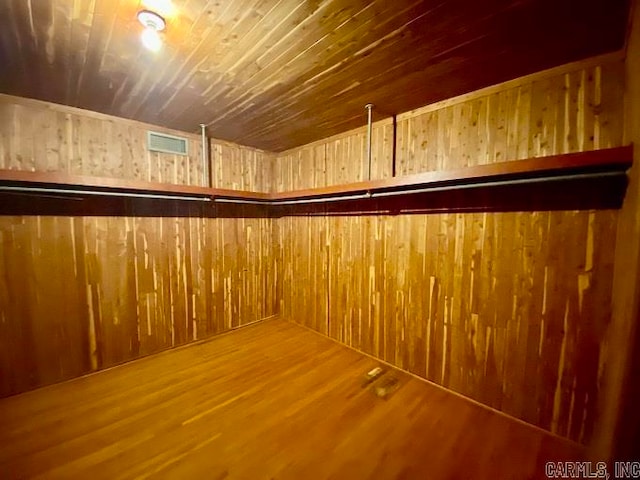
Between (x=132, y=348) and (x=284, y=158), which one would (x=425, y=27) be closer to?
(x=284, y=158)

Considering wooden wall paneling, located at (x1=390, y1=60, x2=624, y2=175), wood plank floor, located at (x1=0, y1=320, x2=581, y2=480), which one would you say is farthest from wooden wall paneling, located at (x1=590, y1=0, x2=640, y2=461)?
wood plank floor, located at (x1=0, y1=320, x2=581, y2=480)

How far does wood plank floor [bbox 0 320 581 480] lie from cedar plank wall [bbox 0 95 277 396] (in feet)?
1.36

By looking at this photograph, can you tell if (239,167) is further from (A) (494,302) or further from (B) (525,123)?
(A) (494,302)

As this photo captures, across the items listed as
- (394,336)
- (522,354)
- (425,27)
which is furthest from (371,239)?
(425,27)

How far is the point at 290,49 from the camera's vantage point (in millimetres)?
1696

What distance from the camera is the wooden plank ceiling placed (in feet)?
4.51

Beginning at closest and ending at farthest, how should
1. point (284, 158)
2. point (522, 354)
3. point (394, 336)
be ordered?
point (522, 354), point (394, 336), point (284, 158)

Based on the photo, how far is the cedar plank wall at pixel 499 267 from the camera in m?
1.74

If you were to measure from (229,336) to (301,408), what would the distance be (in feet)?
6.02

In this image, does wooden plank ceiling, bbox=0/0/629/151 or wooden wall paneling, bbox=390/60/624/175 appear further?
wooden wall paneling, bbox=390/60/624/175

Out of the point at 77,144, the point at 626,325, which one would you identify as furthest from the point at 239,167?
the point at 626,325

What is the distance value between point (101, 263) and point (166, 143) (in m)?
1.59

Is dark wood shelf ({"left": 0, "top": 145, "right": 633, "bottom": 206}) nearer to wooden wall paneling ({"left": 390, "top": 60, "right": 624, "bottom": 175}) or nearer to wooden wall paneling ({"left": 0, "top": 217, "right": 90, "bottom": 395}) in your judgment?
wooden wall paneling ({"left": 390, "top": 60, "right": 624, "bottom": 175})

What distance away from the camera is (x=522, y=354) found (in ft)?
6.58
